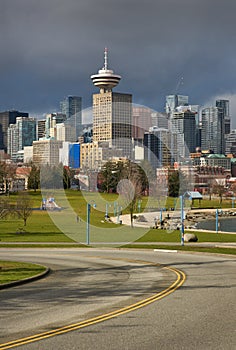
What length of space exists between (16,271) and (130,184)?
37.6m

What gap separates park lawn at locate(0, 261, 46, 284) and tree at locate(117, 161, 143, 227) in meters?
32.9

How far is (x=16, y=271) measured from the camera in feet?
86.3

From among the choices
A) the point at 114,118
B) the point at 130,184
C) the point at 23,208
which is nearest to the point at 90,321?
the point at 114,118

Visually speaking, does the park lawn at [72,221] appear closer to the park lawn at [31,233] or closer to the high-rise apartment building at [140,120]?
the park lawn at [31,233]

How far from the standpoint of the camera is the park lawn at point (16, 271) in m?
23.5

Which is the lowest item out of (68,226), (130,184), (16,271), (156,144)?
(16,271)

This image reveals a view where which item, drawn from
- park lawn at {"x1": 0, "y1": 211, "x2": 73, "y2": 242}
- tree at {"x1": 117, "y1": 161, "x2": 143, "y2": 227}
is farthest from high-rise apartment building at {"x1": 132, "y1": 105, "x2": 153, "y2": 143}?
tree at {"x1": 117, "y1": 161, "x2": 143, "y2": 227}

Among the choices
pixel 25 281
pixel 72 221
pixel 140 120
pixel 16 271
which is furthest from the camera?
pixel 72 221

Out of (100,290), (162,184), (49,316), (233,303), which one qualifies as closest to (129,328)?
(49,316)

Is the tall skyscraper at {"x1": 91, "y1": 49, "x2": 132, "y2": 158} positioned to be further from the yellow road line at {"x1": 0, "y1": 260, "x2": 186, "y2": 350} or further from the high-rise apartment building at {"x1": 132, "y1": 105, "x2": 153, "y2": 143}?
the yellow road line at {"x1": 0, "y1": 260, "x2": 186, "y2": 350}

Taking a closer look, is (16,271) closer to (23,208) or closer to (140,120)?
(140,120)

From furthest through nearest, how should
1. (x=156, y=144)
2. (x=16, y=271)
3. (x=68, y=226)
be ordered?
(x=68, y=226)
(x=156, y=144)
(x=16, y=271)

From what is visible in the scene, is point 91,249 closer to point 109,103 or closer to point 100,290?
point 109,103

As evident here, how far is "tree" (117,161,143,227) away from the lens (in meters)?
62.8
